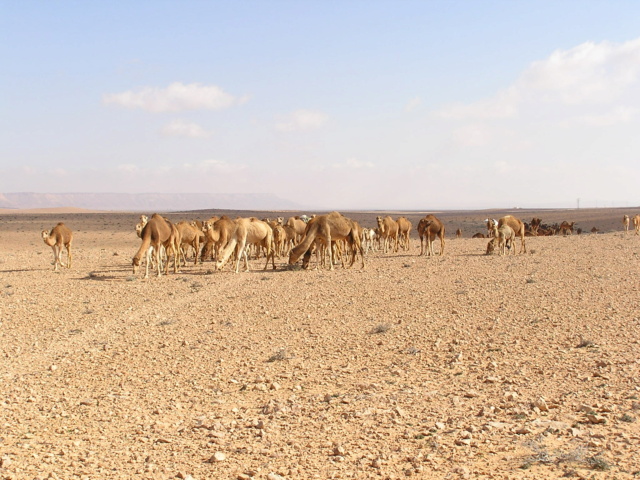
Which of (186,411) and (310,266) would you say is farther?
(310,266)

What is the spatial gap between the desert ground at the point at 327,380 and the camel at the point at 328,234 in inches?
175

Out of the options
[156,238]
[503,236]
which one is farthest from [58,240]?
[503,236]

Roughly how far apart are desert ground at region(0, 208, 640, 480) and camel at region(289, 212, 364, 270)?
4.44 m

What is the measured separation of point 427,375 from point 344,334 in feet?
9.12

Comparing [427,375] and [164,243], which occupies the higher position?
[164,243]

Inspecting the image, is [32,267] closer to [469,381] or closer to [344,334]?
[344,334]

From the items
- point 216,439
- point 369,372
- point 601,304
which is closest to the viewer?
point 216,439

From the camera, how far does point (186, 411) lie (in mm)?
7707

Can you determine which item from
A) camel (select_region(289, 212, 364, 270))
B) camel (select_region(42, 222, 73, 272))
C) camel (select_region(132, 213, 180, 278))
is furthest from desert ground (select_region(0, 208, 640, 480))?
camel (select_region(42, 222, 73, 272))

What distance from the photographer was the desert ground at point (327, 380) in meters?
6.11

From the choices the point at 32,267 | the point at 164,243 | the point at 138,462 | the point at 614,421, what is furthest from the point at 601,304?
the point at 32,267

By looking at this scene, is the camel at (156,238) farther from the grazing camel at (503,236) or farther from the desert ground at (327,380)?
the grazing camel at (503,236)

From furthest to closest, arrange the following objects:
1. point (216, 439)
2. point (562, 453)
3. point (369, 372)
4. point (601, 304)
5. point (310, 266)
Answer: point (310, 266) < point (601, 304) < point (369, 372) < point (216, 439) < point (562, 453)

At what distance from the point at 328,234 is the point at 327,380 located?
13.1 meters
